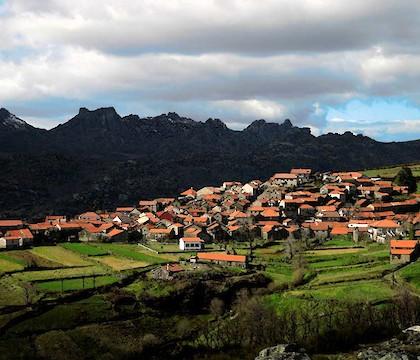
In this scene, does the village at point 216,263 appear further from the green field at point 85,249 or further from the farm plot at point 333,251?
the farm plot at point 333,251

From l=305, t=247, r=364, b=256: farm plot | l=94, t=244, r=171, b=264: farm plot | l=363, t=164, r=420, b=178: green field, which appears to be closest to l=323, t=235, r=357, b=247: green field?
l=305, t=247, r=364, b=256: farm plot

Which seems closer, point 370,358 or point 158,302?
point 370,358

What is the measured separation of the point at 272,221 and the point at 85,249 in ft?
149

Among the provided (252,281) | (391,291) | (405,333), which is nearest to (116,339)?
(252,281)

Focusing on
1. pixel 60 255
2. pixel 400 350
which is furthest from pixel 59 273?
pixel 400 350

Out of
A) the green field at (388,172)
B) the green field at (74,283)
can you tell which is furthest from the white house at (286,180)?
the green field at (74,283)

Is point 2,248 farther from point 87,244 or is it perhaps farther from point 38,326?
point 38,326

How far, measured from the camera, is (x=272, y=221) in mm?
132250

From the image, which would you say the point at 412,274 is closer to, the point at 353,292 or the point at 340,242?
the point at 353,292

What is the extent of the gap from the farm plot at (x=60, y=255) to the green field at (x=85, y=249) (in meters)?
1.49

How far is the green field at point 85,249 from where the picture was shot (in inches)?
4144

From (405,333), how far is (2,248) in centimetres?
9212

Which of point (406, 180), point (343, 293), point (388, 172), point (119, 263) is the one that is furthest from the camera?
point (388, 172)

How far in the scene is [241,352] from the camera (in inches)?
1257
